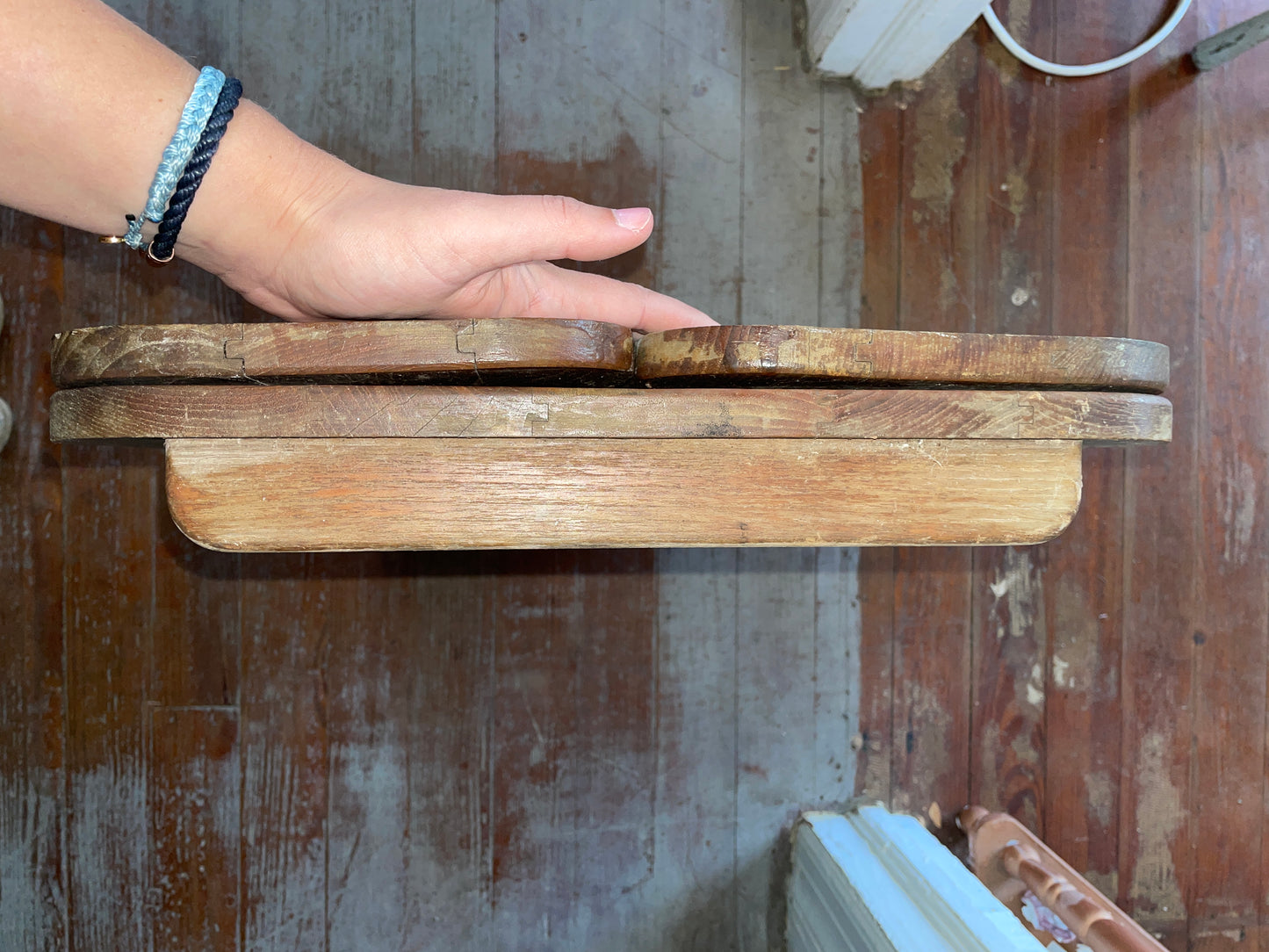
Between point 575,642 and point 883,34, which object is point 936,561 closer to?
point 575,642

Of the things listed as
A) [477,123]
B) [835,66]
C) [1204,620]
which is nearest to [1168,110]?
[835,66]

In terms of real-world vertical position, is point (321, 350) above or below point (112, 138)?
below

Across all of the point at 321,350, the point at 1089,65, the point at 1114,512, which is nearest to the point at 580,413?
the point at 321,350

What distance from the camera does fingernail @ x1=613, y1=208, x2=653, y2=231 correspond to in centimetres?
55

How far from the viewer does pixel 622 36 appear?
101 cm

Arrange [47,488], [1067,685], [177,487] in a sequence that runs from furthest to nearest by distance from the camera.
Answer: [1067,685]
[47,488]
[177,487]

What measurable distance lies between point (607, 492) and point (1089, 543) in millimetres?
922

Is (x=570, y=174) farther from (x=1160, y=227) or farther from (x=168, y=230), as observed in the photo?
(x=1160, y=227)

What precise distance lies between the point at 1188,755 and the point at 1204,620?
200mm

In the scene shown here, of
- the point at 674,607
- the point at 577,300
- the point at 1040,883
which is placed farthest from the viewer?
the point at 674,607

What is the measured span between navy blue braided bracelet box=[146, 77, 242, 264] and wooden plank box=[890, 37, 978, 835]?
857 mm

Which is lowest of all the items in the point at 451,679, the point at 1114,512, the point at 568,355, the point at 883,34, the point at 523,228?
the point at 451,679

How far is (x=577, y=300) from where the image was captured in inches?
30.9

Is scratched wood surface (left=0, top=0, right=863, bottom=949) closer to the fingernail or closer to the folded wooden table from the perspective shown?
the fingernail
